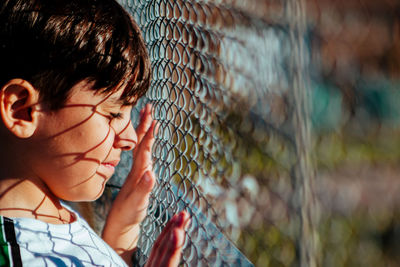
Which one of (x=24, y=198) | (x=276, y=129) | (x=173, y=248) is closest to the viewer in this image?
(x=276, y=129)

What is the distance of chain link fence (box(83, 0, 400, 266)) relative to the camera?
1.32 ft

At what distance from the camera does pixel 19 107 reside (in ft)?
3.08

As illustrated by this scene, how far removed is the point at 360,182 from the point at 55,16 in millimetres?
761

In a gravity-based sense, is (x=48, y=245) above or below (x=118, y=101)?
below

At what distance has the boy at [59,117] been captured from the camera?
0.93 metres

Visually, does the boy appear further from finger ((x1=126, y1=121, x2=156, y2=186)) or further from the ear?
finger ((x1=126, y1=121, x2=156, y2=186))

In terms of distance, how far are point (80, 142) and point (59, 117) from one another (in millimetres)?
67

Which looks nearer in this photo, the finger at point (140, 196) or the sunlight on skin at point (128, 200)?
the sunlight on skin at point (128, 200)

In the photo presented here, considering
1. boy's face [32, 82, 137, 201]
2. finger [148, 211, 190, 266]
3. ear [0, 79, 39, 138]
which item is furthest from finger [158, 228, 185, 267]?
ear [0, 79, 39, 138]

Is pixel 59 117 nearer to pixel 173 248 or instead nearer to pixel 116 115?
pixel 116 115

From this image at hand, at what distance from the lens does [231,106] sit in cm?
97

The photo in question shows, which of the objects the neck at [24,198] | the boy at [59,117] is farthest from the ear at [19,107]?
the neck at [24,198]

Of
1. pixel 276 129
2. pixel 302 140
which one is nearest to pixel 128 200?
pixel 276 129

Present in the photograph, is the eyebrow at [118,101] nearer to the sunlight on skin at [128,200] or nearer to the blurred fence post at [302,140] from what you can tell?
the sunlight on skin at [128,200]
